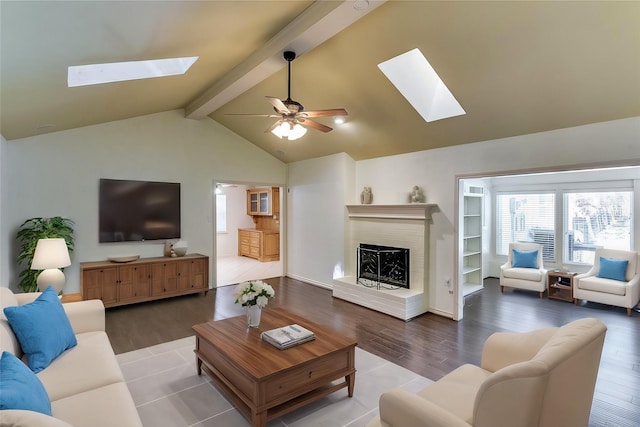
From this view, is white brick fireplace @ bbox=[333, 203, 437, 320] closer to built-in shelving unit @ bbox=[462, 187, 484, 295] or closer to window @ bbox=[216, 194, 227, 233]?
built-in shelving unit @ bbox=[462, 187, 484, 295]

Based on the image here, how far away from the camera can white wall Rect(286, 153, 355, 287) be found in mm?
6051

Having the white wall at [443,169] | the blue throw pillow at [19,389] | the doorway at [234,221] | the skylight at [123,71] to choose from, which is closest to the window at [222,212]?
the doorway at [234,221]

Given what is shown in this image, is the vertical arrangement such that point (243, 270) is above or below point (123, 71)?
below

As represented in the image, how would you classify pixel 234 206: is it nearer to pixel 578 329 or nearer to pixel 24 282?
pixel 24 282

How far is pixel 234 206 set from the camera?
1048 cm

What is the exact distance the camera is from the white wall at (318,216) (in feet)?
19.9

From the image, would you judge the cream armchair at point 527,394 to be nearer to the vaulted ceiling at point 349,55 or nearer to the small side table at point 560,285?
the vaulted ceiling at point 349,55

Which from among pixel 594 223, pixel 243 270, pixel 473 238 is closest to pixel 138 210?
pixel 243 270

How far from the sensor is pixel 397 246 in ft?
17.3

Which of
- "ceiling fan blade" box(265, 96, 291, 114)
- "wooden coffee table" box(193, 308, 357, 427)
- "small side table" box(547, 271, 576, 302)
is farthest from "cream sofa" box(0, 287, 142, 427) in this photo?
"small side table" box(547, 271, 576, 302)

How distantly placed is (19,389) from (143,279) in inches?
162

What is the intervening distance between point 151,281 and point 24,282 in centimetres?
153

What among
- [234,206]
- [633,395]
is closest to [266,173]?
[234,206]

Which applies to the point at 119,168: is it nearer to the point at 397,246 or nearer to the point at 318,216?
the point at 318,216
